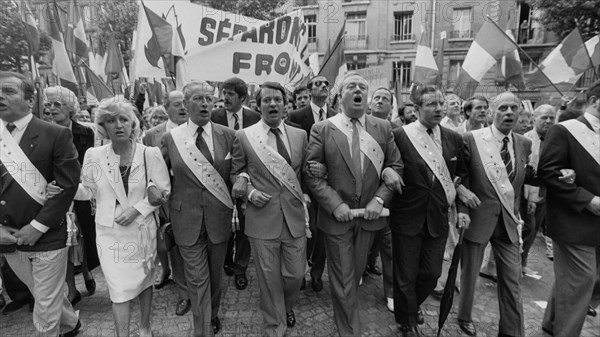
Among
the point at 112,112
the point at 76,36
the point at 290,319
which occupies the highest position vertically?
the point at 76,36

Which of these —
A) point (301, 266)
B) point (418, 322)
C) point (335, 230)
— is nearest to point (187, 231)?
point (301, 266)

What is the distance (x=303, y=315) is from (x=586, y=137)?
3.19 metres

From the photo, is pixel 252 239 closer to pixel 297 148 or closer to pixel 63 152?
pixel 297 148

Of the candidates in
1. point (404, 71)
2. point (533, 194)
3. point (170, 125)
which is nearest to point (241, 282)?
point (170, 125)

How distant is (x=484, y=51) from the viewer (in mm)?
7340

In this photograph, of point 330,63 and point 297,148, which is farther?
point 330,63

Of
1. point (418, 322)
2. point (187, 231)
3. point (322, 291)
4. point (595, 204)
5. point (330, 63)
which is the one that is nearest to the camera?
point (595, 204)

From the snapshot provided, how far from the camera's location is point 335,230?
3314mm

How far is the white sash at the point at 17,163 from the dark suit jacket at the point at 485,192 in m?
3.79

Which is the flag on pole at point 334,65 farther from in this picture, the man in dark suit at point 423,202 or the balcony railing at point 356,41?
the balcony railing at point 356,41

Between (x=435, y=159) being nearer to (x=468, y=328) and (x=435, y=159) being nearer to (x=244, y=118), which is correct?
(x=468, y=328)

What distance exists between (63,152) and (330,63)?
5347 mm

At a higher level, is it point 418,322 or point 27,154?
point 27,154

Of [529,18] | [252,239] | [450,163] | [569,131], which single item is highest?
[529,18]
